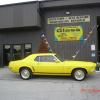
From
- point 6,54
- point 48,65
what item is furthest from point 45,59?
point 6,54

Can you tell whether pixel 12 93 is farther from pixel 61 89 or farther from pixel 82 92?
pixel 82 92

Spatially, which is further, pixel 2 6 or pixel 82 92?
pixel 2 6

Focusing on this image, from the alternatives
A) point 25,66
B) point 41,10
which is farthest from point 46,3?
point 25,66

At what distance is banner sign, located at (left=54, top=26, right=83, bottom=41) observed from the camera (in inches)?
773

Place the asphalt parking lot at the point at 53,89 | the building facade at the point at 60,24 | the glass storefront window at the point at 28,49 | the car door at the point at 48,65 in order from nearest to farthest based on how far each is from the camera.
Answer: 1. the asphalt parking lot at the point at 53,89
2. the car door at the point at 48,65
3. the building facade at the point at 60,24
4. the glass storefront window at the point at 28,49

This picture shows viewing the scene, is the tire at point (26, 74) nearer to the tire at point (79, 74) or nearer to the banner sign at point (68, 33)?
the tire at point (79, 74)

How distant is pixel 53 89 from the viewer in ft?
38.3

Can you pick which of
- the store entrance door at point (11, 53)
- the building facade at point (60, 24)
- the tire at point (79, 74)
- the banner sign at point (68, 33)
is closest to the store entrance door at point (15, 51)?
the store entrance door at point (11, 53)

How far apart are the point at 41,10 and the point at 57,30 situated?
2.01m

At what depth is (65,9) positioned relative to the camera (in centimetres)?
1997

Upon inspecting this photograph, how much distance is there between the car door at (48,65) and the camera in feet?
46.9

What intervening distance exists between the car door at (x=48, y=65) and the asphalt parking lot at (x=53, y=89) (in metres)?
0.55

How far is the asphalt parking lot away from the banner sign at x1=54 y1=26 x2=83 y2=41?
5.34 metres

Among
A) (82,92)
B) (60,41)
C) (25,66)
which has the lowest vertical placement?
(82,92)
